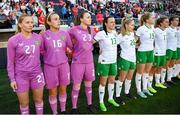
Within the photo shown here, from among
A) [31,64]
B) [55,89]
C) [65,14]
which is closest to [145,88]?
[55,89]

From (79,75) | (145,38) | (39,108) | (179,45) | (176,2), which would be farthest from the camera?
(176,2)

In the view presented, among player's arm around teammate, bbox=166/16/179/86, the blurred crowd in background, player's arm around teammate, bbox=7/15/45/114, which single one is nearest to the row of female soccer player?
player's arm around teammate, bbox=7/15/45/114

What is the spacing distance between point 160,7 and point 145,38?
22.7 metres

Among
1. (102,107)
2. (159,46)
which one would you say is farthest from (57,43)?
(159,46)

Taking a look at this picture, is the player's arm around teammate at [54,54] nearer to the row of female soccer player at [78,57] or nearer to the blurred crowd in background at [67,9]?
the row of female soccer player at [78,57]

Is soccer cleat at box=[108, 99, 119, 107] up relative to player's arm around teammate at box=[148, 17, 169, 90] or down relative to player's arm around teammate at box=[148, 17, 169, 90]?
down

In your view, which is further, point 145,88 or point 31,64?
point 145,88

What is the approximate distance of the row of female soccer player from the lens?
4.68m

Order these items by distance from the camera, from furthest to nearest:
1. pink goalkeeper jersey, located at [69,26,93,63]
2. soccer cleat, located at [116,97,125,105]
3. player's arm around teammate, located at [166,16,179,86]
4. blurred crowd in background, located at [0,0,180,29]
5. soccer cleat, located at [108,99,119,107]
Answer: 1. blurred crowd in background, located at [0,0,180,29]
2. player's arm around teammate, located at [166,16,179,86]
3. soccer cleat, located at [116,97,125,105]
4. soccer cleat, located at [108,99,119,107]
5. pink goalkeeper jersey, located at [69,26,93,63]

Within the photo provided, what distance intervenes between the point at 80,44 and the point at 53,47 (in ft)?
1.92

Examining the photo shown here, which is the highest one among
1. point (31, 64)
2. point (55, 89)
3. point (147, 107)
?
point (31, 64)

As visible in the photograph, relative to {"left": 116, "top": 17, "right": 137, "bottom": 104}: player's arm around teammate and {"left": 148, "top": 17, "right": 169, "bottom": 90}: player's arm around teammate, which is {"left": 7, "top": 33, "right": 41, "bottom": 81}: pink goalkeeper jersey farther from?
{"left": 148, "top": 17, "right": 169, "bottom": 90}: player's arm around teammate

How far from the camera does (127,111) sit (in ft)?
19.2

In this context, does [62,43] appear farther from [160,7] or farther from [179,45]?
[160,7]
